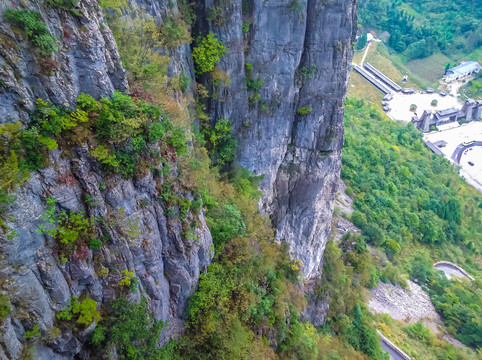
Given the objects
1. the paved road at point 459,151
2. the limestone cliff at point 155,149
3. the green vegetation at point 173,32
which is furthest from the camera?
the paved road at point 459,151

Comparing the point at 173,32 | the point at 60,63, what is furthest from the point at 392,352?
the point at 60,63

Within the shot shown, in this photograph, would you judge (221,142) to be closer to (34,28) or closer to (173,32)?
(173,32)

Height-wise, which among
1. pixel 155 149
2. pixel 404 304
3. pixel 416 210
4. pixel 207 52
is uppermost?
pixel 207 52

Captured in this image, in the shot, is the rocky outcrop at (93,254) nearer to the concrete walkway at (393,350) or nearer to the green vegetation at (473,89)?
the concrete walkway at (393,350)

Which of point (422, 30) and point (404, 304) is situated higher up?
point (422, 30)

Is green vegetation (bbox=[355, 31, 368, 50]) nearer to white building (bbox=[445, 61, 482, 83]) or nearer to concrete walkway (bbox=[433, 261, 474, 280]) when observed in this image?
white building (bbox=[445, 61, 482, 83])

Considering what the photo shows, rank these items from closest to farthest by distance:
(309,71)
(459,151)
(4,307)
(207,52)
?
(4,307) < (207,52) < (309,71) < (459,151)

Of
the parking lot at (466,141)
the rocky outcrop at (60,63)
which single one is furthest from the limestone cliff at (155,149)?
the parking lot at (466,141)
